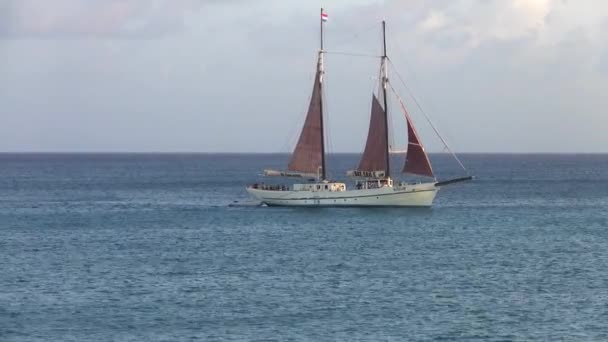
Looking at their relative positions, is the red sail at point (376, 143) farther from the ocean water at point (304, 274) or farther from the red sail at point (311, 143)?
the ocean water at point (304, 274)

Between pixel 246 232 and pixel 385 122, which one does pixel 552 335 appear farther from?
pixel 385 122

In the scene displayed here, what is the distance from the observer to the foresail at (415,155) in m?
100

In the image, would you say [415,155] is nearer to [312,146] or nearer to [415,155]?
[415,155]

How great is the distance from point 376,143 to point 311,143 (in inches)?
254

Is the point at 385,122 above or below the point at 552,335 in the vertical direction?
above

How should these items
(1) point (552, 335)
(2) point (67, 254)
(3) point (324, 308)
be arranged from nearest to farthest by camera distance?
(1) point (552, 335) < (3) point (324, 308) < (2) point (67, 254)

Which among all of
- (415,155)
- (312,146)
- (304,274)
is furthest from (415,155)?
(304,274)

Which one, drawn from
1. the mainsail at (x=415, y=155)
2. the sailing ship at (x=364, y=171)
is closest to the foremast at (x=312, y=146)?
the sailing ship at (x=364, y=171)

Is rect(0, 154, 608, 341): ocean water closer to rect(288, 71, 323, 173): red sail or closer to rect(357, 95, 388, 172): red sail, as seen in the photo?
rect(288, 71, 323, 173): red sail

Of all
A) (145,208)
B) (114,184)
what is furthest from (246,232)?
(114,184)

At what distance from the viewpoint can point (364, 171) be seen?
104562 millimetres

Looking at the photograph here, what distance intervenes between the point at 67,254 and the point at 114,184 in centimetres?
10771

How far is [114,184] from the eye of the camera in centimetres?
18038

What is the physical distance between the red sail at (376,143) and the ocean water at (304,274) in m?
5.51
